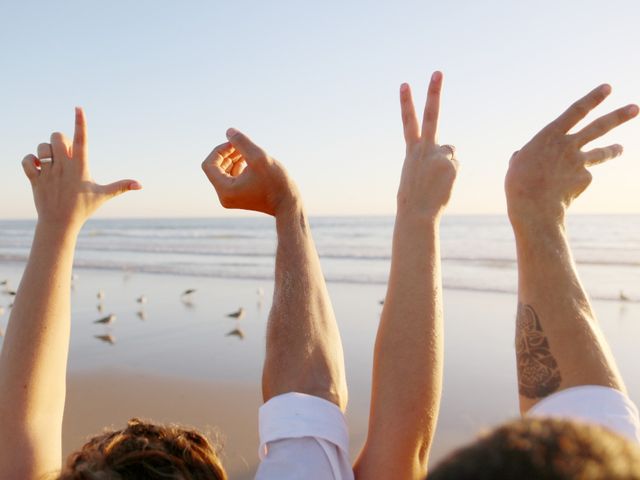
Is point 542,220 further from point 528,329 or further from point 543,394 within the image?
point 543,394

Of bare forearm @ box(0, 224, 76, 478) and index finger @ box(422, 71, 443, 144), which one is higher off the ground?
index finger @ box(422, 71, 443, 144)

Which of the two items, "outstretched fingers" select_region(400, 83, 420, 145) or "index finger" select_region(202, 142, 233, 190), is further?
"index finger" select_region(202, 142, 233, 190)

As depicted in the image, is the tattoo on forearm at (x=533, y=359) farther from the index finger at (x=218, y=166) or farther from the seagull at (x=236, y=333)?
the seagull at (x=236, y=333)

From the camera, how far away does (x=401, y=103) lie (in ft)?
6.55

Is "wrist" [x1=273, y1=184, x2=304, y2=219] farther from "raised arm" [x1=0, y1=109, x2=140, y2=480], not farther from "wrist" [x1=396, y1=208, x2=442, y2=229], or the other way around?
"raised arm" [x1=0, y1=109, x2=140, y2=480]

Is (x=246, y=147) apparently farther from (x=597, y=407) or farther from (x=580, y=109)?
(x=597, y=407)

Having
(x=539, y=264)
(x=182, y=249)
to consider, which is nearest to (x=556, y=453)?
(x=539, y=264)

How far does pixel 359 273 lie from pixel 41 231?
567 inches

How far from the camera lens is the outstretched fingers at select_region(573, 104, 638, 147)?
1780mm

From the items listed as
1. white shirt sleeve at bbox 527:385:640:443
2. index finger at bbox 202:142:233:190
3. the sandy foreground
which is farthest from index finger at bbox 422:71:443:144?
the sandy foreground

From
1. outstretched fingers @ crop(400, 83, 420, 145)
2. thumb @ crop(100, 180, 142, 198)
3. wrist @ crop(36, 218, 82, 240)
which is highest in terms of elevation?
outstretched fingers @ crop(400, 83, 420, 145)

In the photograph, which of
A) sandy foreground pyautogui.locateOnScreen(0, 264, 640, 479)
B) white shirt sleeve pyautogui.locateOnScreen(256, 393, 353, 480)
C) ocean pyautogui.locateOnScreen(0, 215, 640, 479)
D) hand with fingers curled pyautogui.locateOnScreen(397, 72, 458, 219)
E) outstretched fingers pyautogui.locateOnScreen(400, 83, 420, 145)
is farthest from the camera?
ocean pyautogui.locateOnScreen(0, 215, 640, 479)

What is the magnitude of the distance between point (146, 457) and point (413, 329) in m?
0.75

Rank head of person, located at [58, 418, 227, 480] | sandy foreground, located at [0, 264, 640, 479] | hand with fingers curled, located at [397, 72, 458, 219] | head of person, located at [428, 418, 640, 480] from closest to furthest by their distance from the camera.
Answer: head of person, located at [428, 418, 640, 480] < head of person, located at [58, 418, 227, 480] < hand with fingers curled, located at [397, 72, 458, 219] < sandy foreground, located at [0, 264, 640, 479]
